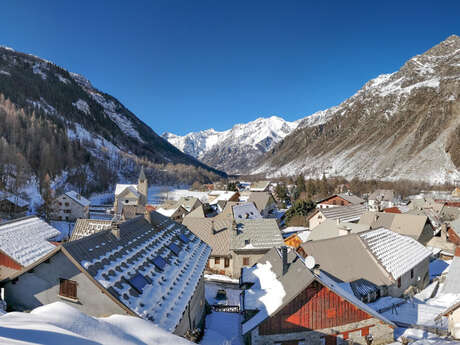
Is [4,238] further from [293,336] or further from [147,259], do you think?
[293,336]

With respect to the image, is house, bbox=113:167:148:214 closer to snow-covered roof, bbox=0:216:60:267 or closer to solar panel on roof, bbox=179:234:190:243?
snow-covered roof, bbox=0:216:60:267

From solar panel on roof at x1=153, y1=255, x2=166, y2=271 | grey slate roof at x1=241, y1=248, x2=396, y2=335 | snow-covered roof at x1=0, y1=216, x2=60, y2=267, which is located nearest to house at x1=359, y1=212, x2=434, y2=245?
grey slate roof at x1=241, y1=248, x2=396, y2=335

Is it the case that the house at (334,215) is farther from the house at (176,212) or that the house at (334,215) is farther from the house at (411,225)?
the house at (176,212)

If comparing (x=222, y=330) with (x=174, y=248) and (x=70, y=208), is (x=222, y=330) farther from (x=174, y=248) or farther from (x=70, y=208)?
(x=70, y=208)

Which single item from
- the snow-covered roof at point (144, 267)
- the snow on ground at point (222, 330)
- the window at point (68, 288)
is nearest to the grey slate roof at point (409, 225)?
the snow on ground at point (222, 330)

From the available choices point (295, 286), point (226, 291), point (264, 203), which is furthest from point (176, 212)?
point (295, 286)

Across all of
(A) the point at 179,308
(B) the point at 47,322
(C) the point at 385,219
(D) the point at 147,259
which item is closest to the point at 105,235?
(D) the point at 147,259
